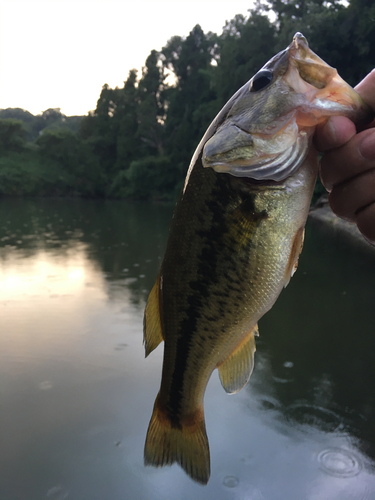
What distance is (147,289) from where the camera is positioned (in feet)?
19.6

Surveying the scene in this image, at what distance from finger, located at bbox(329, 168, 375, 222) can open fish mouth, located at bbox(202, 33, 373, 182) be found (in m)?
0.21

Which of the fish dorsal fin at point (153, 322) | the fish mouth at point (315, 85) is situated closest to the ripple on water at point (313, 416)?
the fish dorsal fin at point (153, 322)

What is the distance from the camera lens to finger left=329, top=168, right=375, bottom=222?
3.97 ft

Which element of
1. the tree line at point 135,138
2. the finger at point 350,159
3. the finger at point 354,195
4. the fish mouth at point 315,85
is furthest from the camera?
the tree line at point 135,138

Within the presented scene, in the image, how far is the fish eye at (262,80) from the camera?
3.47 feet

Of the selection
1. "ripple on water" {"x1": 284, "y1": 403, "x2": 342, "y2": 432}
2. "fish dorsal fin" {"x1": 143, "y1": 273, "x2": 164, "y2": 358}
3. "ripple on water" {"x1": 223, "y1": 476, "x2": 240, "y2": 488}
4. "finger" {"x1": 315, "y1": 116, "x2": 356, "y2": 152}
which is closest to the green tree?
"ripple on water" {"x1": 284, "y1": 403, "x2": 342, "y2": 432}

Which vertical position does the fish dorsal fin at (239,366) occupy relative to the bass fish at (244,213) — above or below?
below

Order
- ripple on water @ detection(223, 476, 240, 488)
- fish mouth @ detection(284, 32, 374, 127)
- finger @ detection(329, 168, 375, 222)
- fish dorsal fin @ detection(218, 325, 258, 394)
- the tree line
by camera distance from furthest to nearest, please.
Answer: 1. the tree line
2. ripple on water @ detection(223, 476, 240, 488)
3. fish dorsal fin @ detection(218, 325, 258, 394)
4. finger @ detection(329, 168, 375, 222)
5. fish mouth @ detection(284, 32, 374, 127)

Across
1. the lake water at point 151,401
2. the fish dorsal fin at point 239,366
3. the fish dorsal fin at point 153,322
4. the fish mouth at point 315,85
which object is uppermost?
the fish mouth at point 315,85

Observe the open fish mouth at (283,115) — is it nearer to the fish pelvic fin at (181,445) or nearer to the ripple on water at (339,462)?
the fish pelvic fin at (181,445)

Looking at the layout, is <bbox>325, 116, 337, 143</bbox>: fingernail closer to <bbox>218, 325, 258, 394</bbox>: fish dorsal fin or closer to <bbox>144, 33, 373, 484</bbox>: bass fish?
<bbox>144, 33, 373, 484</bbox>: bass fish

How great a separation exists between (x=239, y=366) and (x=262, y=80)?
34.1 inches

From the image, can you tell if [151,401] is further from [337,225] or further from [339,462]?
[337,225]

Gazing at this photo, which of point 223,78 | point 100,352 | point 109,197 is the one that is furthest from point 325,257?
point 109,197
